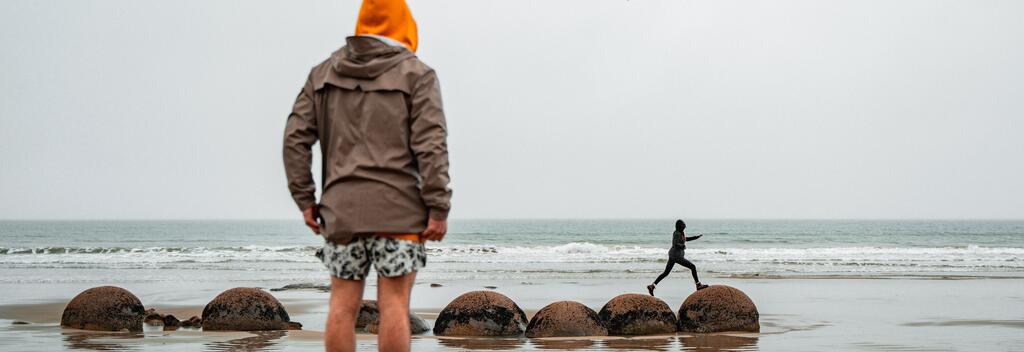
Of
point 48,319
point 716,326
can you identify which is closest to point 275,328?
point 48,319

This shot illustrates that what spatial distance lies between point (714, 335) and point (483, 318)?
2348 mm

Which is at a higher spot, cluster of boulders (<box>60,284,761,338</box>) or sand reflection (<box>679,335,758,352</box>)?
cluster of boulders (<box>60,284,761,338</box>)

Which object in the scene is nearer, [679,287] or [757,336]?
[757,336]

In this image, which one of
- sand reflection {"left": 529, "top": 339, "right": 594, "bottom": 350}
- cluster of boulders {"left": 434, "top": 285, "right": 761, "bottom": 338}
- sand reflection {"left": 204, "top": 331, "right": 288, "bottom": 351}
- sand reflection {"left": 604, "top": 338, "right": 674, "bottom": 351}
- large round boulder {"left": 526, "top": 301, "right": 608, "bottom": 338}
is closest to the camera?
sand reflection {"left": 204, "top": 331, "right": 288, "bottom": 351}

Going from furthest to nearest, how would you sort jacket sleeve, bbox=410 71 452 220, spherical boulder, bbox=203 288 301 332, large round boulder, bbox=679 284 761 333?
spherical boulder, bbox=203 288 301 332 < large round boulder, bbox=679 284 761 333 < jacket sleeve, bbox=410 71 452 220

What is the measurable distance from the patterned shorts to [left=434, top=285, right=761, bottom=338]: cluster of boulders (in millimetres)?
6134

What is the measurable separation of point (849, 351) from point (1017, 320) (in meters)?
4.84

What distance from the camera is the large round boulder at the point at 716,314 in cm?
1006

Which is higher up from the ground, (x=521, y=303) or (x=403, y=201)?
(x=403, y=201)

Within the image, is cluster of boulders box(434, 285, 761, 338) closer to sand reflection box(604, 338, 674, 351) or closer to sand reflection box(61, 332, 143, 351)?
sand reflection box(604, 338, 674, 351)

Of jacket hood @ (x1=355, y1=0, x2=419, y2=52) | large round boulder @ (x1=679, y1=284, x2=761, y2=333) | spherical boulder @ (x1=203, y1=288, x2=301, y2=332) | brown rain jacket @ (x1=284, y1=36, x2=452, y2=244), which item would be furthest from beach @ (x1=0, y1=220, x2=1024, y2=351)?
jacket hood @ (x1=355, y1=0, x2=419, y2=52)

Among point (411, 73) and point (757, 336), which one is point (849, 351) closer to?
point (757, 336)

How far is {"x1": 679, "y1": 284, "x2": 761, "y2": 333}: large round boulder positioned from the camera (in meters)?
10.1

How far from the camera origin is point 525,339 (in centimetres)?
955
